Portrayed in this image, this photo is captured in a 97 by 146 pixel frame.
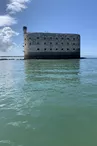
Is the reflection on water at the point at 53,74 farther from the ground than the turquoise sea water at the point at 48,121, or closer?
closer

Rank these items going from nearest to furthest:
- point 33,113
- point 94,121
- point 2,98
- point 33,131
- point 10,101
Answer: point 33,131
point 94,121
point 33,113
point 10,101
point 2,98

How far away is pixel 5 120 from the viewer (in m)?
6.59

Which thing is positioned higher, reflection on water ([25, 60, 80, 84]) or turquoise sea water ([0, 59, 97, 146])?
turquoise sea water ([0, 59, 97, 146])

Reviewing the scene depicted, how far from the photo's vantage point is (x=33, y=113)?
24.0 ft

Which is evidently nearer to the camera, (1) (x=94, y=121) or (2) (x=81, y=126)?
(2) (x=81, y=126)

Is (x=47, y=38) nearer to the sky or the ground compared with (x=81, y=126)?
nearer to the sky

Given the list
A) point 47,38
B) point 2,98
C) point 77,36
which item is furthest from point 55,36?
point 2,98

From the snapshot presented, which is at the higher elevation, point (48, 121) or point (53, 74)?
point (48, 121)

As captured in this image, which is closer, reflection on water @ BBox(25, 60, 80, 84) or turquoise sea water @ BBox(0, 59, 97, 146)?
turquoise sea water @ BBox(0, 59, 97, 146)

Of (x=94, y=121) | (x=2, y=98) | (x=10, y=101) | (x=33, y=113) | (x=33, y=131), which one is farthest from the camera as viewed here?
(x=2, y=98)

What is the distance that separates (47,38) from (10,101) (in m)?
61.6

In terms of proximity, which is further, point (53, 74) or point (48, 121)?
point (53, 74)

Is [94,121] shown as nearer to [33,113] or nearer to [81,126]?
[81,126]

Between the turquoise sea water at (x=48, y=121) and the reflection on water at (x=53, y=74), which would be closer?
the turquoise sea water at (x=48, y=121)
